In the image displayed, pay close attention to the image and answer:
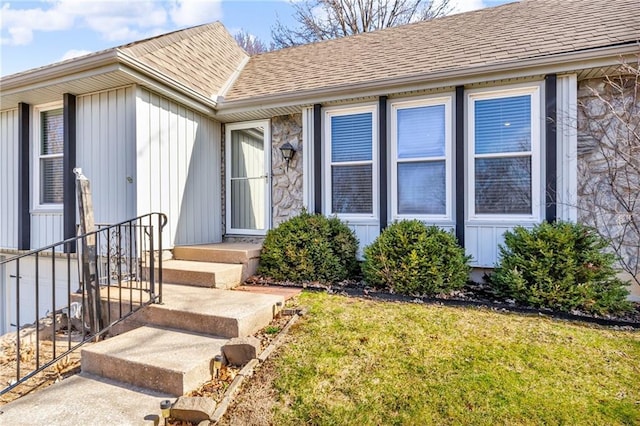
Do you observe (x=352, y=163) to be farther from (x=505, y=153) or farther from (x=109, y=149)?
(x=109, y=149)

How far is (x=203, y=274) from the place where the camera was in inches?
173

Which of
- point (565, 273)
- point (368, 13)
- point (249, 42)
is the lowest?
point (565, 273)

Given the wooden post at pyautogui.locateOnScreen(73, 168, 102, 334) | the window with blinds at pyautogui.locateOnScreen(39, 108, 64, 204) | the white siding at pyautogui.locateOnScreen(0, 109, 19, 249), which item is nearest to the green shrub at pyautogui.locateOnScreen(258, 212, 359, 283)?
the wooden post at pyautogui.locateOnScreen(73, 168, 102, 334)

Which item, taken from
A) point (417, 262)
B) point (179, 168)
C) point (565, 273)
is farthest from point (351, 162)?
point (565, 273)

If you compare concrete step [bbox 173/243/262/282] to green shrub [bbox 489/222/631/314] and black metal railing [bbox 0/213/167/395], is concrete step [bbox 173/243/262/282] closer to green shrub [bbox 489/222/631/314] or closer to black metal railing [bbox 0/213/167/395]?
black metal railing [bbox 0/213/167/395]

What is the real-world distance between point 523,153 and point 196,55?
5635mm

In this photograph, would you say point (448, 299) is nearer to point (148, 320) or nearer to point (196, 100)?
point (148, 320)

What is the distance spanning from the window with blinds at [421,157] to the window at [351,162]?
1.27 ft

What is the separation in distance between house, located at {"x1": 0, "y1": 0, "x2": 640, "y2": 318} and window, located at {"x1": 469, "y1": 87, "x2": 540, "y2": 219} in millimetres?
17

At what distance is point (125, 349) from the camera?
290 centimetres

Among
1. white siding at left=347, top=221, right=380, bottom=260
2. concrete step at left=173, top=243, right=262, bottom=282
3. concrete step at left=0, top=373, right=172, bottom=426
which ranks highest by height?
white siding at left=347, top=221, right=380, bottom=260

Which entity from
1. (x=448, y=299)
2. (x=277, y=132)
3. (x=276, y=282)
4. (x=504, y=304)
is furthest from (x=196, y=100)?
(x=504, y=304)

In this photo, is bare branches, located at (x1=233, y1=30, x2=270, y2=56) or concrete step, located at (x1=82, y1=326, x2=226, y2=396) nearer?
concrete step, located at (x1=82, y1=326, x2=226, y2=396)

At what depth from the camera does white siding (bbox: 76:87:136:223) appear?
15.7 ft
